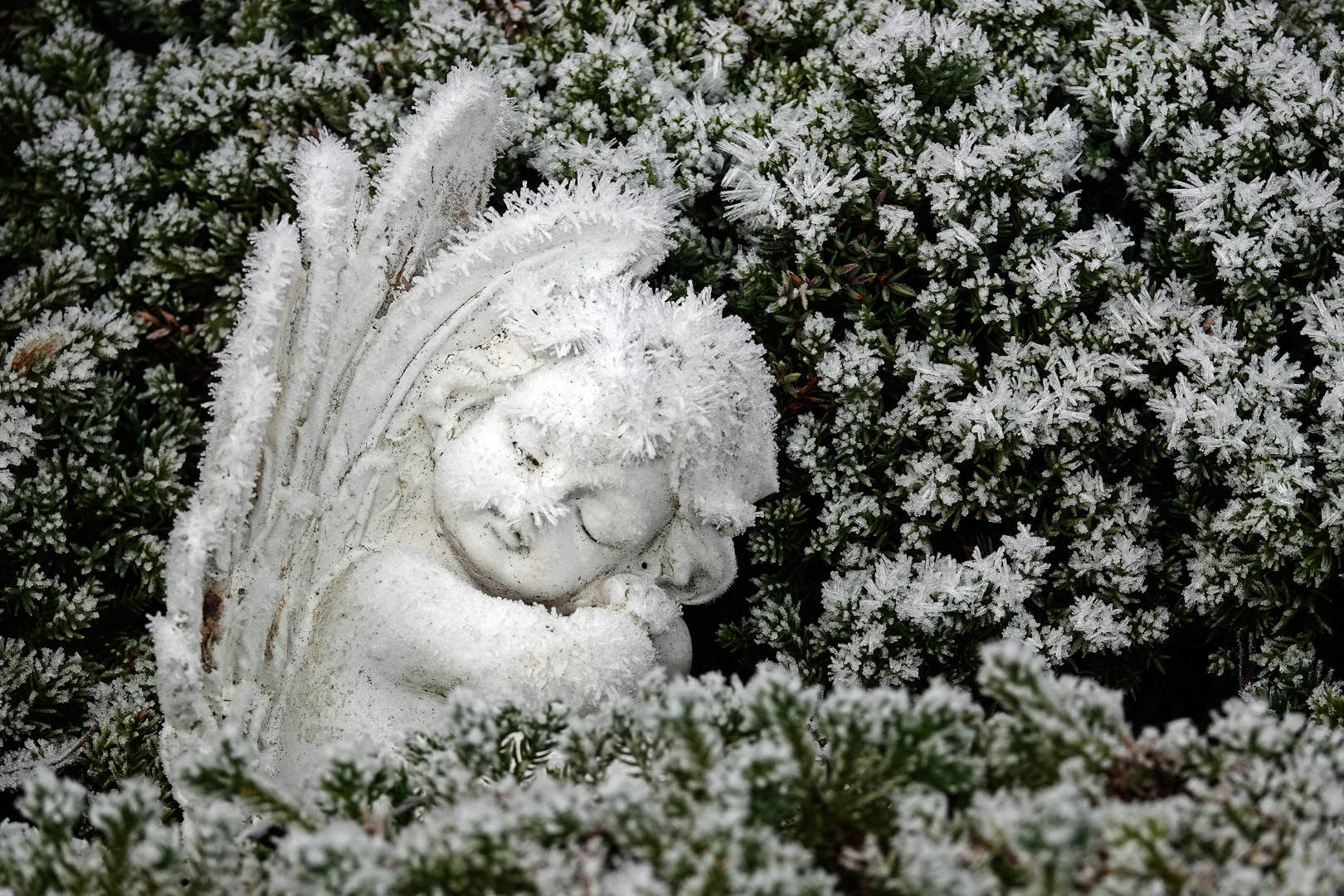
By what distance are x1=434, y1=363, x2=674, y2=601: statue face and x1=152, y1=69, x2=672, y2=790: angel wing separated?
0.85 feet

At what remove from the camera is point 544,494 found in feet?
7.66

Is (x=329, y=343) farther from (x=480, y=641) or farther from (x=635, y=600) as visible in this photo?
(x=635, y=600)

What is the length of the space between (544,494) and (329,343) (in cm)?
60

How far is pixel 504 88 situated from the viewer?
10.5 ft

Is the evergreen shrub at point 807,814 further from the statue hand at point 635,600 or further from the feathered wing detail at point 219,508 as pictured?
the statue hand at point 635,600

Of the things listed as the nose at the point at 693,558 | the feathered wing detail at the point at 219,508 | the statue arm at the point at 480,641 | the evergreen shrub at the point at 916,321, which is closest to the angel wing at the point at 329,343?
the feathered wing detail at the point at 219,508

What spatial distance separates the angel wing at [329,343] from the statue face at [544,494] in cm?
26

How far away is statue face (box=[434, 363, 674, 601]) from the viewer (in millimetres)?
2344

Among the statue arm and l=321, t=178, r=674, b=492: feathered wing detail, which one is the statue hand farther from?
l=321, t=178, r=674, b=492: feathered wing detail

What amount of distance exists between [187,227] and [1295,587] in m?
3.07

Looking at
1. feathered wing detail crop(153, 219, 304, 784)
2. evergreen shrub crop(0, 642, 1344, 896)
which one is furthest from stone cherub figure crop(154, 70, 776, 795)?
evergreen shrub crop(0, 642, 1344, 896)

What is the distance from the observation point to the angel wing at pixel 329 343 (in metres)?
2.24

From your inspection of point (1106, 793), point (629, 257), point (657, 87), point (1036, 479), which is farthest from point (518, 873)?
point (657, 87)

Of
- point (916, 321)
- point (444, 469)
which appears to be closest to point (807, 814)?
point (444, 469)
